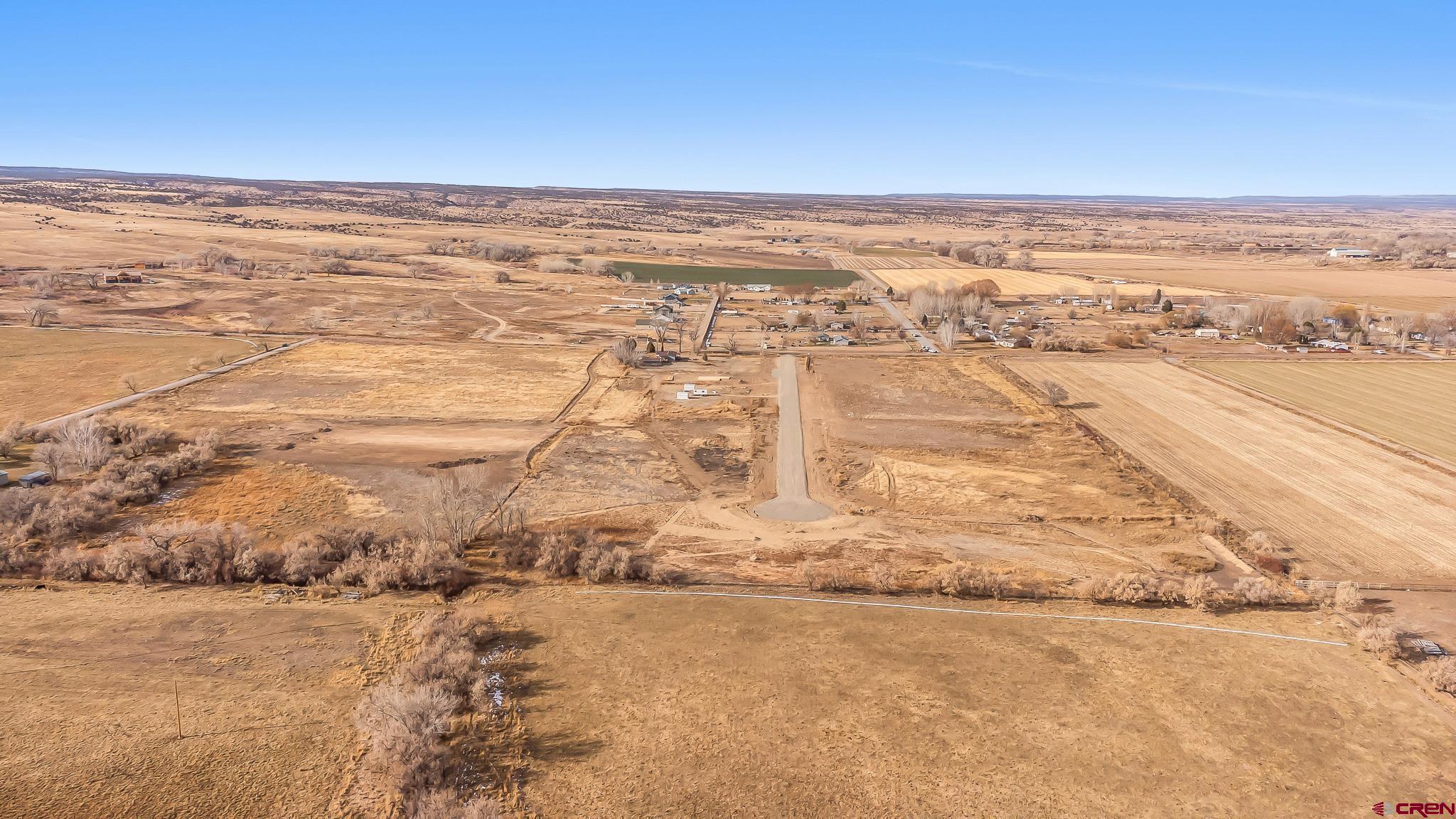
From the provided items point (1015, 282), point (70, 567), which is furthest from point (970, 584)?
point (1015, 282)

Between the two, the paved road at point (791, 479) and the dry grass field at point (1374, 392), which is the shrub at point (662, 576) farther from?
the dry grass field at point (1374, 392)

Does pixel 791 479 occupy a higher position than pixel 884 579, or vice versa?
pixel 791 479

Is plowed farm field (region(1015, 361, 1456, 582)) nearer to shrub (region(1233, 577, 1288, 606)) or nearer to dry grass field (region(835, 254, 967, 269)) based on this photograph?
shrub (region(1233, 577, 1288, 606))

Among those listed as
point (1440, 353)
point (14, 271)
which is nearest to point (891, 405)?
point (1440, 353)

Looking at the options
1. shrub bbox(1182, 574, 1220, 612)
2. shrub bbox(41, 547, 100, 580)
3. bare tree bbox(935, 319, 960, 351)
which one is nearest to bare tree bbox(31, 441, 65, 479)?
shrub bbox(41, 547, 100, 580)

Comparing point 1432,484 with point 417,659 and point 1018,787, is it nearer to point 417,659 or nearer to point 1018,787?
point 1018,787

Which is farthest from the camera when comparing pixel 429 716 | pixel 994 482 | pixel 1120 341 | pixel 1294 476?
pixel 1120 341

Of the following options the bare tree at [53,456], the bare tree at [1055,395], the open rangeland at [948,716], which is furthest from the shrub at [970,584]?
the bare tree at [53,456]

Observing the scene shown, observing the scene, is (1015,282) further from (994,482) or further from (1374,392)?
(994,482)
